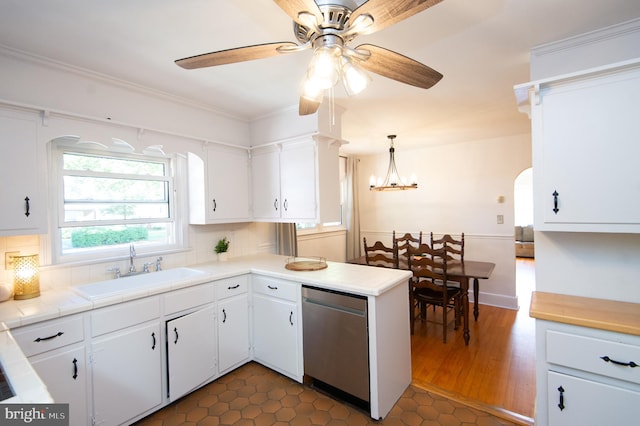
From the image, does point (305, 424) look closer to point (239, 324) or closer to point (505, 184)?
point (239, 324)

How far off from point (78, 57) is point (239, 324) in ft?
7.50

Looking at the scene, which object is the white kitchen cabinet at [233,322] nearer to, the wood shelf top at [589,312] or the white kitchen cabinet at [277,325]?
the white kitchen cabinet at [277,325]

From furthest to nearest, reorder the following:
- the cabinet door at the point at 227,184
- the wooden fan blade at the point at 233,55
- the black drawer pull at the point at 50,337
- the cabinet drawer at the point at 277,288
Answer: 1. the cabinet door at the point at 227,184
2. the cabinet drawer at the point at 277,288
3. the black drawer pull at the point at 50,337
4. the wooden fan blade at the point at 233,55

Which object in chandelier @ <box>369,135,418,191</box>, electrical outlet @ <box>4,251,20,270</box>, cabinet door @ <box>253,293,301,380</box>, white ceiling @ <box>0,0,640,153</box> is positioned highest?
white ceiling @ <box>0,0,640,153</box>

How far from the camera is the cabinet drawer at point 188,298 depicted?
2.15m

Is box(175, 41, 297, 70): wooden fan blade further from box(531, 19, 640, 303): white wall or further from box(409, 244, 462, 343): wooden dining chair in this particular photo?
box(409, 244, 462, 343): wooden dining chair

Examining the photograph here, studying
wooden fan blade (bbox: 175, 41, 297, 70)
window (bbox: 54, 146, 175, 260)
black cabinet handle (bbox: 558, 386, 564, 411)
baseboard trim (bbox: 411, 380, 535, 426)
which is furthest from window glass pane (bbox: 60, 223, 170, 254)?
black cabinet handle (bbox: 558, 386, 564, 411)

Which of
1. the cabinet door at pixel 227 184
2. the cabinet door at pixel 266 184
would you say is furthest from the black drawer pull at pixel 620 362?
the cabinet door at pixel 227 184

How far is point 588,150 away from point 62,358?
318 cm

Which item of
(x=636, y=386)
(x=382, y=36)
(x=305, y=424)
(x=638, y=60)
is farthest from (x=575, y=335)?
(x=382, y=36)

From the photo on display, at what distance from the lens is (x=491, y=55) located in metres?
1.96

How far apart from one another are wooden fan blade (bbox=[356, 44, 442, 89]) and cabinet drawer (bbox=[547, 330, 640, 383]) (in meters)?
1.49

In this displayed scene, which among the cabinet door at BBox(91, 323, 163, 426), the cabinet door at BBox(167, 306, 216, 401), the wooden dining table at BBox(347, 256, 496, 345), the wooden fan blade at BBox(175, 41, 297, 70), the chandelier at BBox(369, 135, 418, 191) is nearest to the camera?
the wooden fan blade at BBox(175, 41, 297, 70)

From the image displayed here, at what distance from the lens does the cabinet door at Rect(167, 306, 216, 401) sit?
213 centimetres
